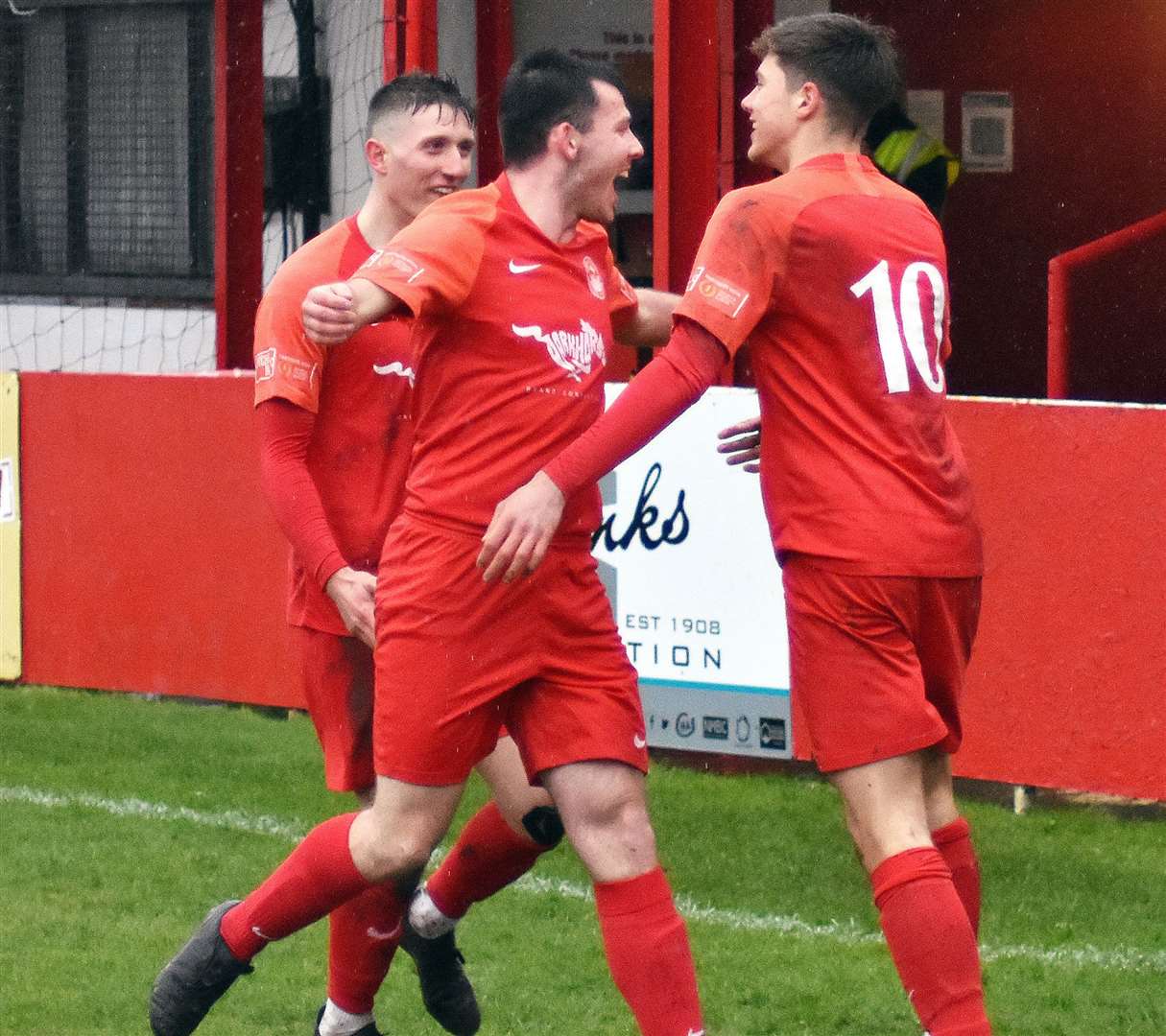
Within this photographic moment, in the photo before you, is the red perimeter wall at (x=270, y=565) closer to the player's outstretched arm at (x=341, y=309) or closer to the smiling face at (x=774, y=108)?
the smiling face at (x=774, y=108)

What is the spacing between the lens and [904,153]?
986 cm

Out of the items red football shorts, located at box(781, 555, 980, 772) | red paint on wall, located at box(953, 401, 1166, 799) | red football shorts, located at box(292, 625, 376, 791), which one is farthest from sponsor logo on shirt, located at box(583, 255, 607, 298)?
red paint on wall, located at box(953, 401, 1166, 799)

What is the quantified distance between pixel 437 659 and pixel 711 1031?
125cm

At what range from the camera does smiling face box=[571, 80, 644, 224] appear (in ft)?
13.8

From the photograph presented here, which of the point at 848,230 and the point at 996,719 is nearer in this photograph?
the point at 848,230

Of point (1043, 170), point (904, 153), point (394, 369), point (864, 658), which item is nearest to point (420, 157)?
point (394, 369)

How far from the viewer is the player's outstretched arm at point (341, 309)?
3850 millimetres

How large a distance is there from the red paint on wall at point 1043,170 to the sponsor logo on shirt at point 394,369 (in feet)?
23.5

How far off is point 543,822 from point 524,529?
2.96ft

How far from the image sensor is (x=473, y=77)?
1024 cm

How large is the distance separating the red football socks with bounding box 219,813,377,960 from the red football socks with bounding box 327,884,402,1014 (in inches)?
5.1

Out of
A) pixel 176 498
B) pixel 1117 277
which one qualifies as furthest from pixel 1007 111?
pixel 176 498

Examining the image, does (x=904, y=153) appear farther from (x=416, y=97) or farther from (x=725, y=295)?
(x=725, y=295)

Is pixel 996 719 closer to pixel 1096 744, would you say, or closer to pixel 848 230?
pixel 1096 744
